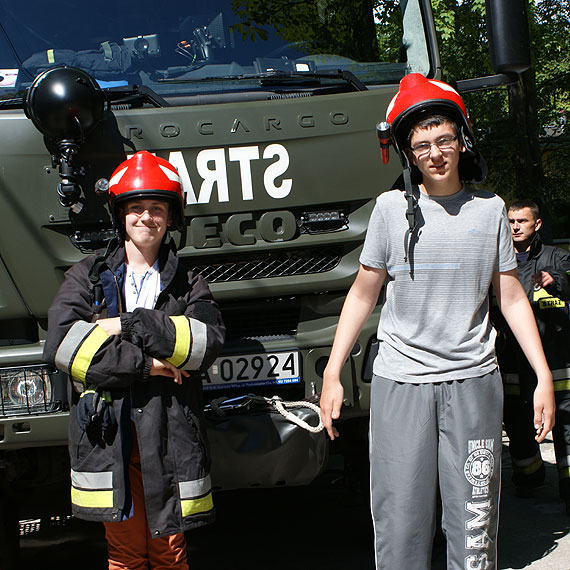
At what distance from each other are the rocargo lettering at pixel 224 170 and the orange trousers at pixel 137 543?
115 cm

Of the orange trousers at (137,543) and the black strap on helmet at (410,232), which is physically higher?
the black strap on helmet at (410,232)

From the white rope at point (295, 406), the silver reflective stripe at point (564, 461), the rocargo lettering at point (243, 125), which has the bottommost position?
the silver reflective stripe at point (564, 461)

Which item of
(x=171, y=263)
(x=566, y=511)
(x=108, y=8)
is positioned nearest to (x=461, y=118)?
(x=171, y=263)

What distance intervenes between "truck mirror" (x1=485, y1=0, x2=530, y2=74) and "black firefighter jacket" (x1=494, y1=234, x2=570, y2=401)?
1.55 metres

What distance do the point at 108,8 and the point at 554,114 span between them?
14062mm

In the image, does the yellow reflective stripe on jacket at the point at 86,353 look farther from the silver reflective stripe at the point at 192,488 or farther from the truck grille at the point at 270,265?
the truck grille at the point at 270,265

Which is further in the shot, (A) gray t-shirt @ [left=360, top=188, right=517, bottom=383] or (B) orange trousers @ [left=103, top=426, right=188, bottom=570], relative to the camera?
(B) orange trousers @ [left=103, top=426, right=188, bottom=570]

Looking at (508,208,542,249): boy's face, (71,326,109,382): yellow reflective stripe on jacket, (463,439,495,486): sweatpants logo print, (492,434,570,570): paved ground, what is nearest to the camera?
(463,439,495,486): sweatpants logo print

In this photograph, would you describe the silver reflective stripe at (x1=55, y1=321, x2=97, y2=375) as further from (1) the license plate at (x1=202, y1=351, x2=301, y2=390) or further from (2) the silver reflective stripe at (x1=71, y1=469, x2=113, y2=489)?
(1) the license plate at (x1=202, y1=351, x2=301, y2=390)

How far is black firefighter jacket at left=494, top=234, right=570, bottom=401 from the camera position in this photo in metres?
Result: 4.94

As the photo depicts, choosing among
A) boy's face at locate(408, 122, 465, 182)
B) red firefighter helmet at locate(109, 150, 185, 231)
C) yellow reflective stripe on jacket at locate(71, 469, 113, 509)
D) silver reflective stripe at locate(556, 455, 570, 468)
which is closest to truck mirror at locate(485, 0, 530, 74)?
boy's face at locate(408, 122, 465, 182)

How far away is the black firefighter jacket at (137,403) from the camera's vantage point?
314 centimetres

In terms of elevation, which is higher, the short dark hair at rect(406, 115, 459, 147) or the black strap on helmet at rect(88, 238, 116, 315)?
the short dark hair at rect(406, 115, 459, 147)

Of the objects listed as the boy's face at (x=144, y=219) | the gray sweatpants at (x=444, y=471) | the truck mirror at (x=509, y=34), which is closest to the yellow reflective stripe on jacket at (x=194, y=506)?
the gray sweatpants at (x=444, y=471)
